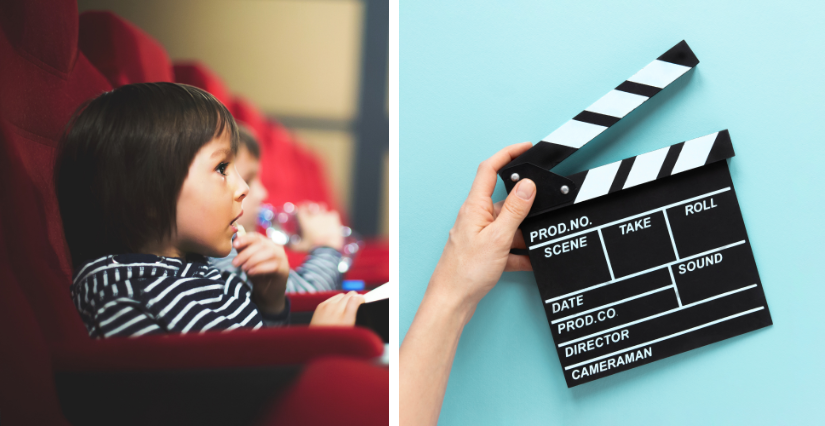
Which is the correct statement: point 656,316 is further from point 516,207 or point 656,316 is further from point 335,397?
point 335,397

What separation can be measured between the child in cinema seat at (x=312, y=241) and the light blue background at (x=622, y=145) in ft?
0.54

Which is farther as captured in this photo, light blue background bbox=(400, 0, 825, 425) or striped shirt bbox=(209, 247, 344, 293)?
light blue background bbox=(400, 0, 825, 425)

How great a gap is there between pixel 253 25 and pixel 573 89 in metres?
0.48

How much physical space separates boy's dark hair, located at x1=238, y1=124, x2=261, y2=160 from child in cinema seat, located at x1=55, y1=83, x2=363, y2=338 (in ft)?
0.05

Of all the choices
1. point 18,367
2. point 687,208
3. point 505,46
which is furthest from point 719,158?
point 18,367

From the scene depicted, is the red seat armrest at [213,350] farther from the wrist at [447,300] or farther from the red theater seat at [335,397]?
the wrist at [447,300]

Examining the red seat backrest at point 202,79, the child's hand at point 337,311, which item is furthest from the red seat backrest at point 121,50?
the child's hand at point 337,311

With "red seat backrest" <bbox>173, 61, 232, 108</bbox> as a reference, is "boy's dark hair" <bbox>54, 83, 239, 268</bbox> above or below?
below

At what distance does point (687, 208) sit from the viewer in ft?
2.06

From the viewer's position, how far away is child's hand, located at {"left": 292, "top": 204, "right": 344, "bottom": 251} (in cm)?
55

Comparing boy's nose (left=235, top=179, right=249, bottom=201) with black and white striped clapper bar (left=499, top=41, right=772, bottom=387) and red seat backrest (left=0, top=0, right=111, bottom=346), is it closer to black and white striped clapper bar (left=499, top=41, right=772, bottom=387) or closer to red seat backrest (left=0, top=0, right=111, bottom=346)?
red seat backrest (left=0, top=0, right=111, bottom=346)

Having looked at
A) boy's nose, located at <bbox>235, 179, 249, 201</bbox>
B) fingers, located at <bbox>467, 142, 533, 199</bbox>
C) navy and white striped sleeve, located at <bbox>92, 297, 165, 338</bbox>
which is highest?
fingers, located at <bbox>467, 142, 533, 199</bbox>

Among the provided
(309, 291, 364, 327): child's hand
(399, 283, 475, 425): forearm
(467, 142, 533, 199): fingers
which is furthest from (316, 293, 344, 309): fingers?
(467, 142, 533, 199): fingers

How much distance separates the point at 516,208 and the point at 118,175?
506 mm
